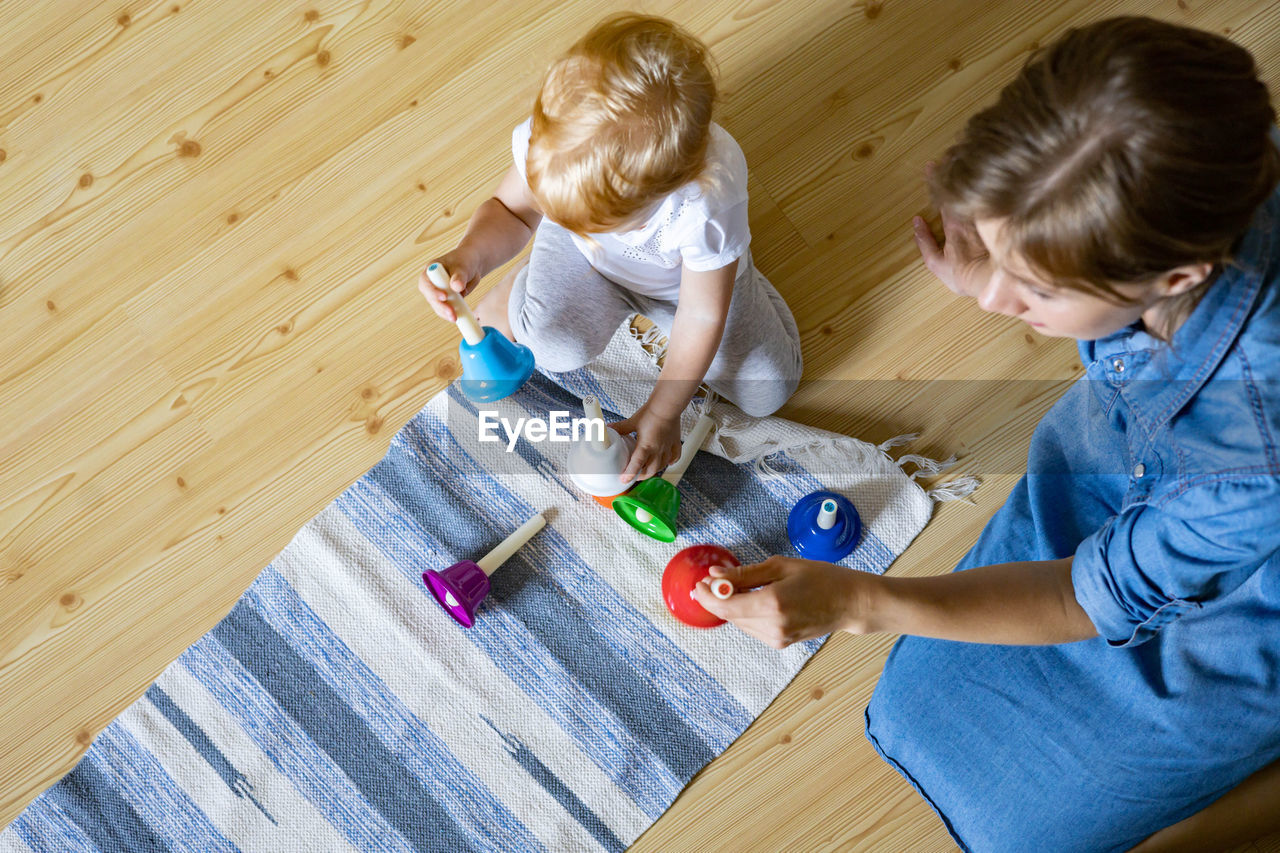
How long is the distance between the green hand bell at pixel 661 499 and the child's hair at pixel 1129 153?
1.86 ft

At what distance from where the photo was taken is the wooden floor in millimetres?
1131

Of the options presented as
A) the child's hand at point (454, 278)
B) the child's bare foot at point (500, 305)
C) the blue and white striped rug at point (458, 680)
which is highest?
the child's hand at point (454, 278)

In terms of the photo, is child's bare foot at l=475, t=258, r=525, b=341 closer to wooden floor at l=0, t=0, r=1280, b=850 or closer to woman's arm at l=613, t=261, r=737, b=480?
wooden floor at l=0, t=0, r=1280, b=850

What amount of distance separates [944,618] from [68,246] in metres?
1.28

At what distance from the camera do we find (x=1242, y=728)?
0.78m

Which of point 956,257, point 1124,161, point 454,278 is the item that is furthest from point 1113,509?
point 454,278

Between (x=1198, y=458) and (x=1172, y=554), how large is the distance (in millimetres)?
75

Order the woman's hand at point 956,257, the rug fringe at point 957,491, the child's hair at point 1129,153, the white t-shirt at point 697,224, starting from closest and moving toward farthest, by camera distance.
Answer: the child's hair at point 1129,153
the white t-shirt at point 697,224
the woman's hand at point 956,257
the rug fringe at point 957,491

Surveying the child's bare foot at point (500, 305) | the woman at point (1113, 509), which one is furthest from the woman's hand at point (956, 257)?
the child's bare foot at point (500, 305)

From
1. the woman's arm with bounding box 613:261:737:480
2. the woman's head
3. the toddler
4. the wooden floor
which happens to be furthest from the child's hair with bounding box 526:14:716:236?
the wooden floor

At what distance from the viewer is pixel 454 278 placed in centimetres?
91

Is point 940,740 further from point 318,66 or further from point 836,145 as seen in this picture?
point 318,66

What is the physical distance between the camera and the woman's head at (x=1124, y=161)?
514 millimetres

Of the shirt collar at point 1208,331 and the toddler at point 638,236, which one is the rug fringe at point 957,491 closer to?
the toddler at point 638,236
